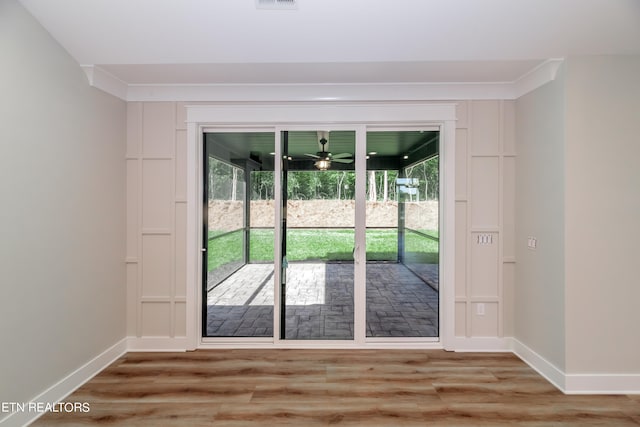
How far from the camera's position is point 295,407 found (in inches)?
91.5

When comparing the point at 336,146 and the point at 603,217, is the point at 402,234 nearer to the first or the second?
the point at 336,146

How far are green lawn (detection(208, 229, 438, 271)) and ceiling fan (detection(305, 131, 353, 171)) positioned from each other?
2.20 ft

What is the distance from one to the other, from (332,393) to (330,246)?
137cm

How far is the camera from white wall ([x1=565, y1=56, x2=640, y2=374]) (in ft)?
8.22

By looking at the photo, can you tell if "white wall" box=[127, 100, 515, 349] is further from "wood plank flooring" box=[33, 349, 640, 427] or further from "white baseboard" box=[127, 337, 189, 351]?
"wood plank flooring" box=[33, 349, 640, 427]

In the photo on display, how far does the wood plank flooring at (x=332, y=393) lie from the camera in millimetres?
2203

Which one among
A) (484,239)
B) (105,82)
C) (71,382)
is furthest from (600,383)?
(105,82)

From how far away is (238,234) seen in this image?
3436mm

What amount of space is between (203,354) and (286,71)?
9.02 feet

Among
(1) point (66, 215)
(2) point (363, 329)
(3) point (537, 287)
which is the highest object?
(1) point (66, 215)

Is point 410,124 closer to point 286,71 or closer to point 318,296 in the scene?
point 286,71

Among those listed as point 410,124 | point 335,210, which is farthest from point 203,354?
point 410,124

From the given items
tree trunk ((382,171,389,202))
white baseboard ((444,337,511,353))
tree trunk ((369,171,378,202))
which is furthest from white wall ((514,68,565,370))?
tree trunk ((369,171,378,202))

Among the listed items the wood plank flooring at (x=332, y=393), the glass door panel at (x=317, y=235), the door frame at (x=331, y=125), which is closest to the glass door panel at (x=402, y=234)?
the door frame at (x=331, y=125)
